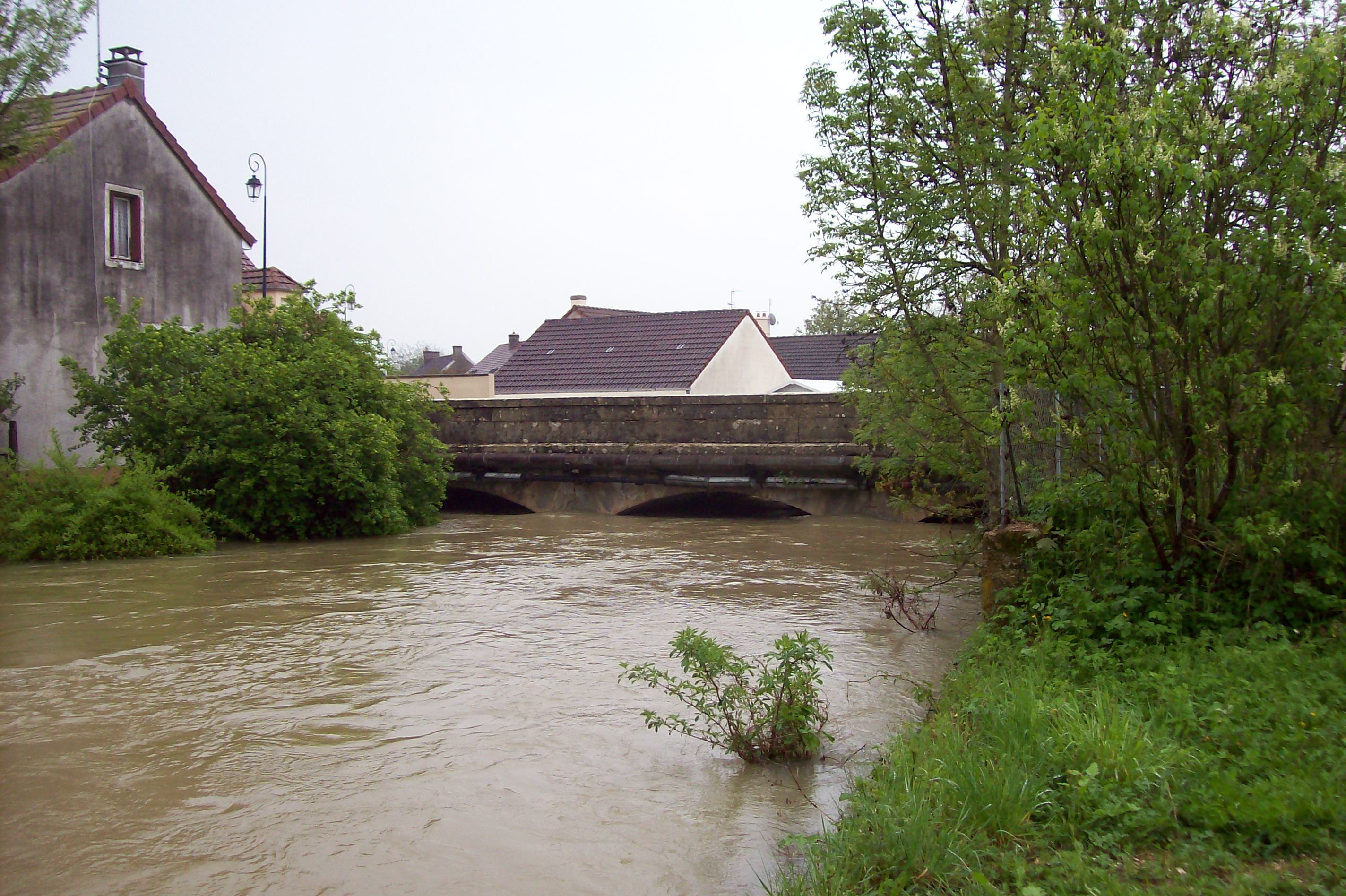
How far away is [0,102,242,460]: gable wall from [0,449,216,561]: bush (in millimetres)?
4073

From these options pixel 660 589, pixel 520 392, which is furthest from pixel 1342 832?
pixel 520 392

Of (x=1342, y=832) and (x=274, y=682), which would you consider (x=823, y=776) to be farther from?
(x=274, y=682)

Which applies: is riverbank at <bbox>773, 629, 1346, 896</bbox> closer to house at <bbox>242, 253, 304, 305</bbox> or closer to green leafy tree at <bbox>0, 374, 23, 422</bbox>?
green leafy tree at <bbox>0, 374, 23, 422</bbox>

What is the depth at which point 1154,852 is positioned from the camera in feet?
11.4

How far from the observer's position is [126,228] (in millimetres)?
19344

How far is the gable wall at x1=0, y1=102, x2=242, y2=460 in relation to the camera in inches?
688

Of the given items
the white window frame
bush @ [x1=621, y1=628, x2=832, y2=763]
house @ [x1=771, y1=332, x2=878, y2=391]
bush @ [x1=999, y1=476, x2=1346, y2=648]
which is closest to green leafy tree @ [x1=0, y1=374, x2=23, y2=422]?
the white window frame

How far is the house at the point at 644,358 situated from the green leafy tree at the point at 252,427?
1228 cm

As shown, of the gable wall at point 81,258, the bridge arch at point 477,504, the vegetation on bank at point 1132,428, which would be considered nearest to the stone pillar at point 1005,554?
the vegetation on bank at point 1132,428

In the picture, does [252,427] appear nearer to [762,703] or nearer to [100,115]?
[100,115]

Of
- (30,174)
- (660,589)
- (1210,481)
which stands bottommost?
(660,589)

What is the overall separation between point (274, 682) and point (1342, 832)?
5972 mm

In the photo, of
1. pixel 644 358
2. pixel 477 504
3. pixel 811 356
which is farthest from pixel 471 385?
pixel 811 356

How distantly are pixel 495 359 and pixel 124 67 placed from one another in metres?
47.1
